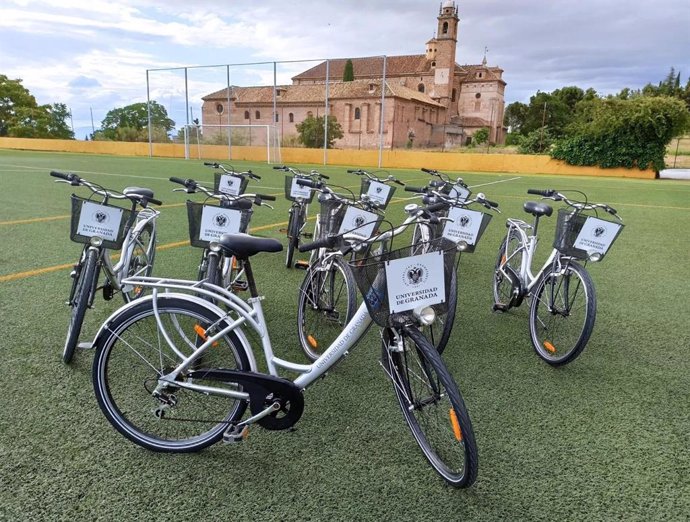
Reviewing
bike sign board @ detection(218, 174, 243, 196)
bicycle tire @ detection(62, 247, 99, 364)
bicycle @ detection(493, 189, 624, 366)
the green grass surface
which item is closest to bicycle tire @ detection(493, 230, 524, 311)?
bicycle @ detection(493, 189, 624, 366)

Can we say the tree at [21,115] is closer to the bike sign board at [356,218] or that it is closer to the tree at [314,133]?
the tree at [314,133]

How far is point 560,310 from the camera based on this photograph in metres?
2.84

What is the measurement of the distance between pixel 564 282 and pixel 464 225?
2.32 ft

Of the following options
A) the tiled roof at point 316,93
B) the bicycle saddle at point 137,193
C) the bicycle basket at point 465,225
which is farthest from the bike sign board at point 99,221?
the tiled roof at point 316,93

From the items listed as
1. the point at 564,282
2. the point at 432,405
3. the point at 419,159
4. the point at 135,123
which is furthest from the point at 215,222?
the point at 135,123

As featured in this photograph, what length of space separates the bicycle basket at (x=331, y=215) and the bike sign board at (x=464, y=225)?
69 cm

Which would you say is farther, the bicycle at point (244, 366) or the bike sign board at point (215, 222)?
the bike sign board at point (215, 222)

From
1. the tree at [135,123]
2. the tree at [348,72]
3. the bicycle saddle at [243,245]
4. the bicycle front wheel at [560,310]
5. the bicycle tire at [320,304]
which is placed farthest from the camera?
the tree at [348,72]

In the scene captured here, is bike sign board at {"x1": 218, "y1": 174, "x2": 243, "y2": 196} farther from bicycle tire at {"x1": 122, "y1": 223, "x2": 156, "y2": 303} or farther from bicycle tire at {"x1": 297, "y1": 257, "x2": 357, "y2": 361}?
bicycle tire at {"x1": 297, "y1": 257, "x2": 357, "y2": 361}

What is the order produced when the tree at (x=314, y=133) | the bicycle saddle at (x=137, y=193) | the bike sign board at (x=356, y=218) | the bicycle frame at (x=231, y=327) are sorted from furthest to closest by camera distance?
the tree at (x=314, y=133)
the bike sign board at (x=356, y=218)
the bicycle saddle at (x=137, y=193)
the bicycle frame at (x=231, y=327)

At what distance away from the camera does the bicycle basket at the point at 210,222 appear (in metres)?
2.65

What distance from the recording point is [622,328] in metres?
3.35

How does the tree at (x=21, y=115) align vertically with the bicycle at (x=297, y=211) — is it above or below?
above

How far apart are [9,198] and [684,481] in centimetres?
959
